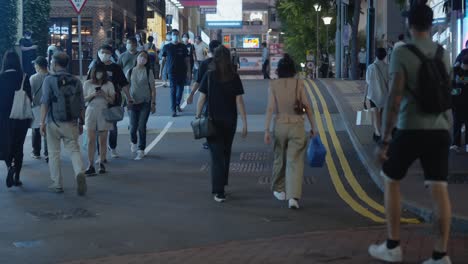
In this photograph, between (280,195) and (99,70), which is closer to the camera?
(280,195)

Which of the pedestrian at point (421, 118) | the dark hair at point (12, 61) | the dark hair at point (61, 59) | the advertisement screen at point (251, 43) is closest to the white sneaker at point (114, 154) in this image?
the dark hair at point (12, 61)

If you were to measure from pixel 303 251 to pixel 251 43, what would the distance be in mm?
133216

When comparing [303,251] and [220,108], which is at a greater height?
[220,108]

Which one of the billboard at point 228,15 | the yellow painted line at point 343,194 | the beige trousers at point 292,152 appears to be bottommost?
the yellow painted line at point 343,194

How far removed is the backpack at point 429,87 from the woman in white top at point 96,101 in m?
Result: 8.07

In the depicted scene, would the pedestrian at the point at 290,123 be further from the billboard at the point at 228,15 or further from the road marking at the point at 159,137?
the billboard at the point at 228,15

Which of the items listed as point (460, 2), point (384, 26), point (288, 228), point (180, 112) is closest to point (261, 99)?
point (180, 112)

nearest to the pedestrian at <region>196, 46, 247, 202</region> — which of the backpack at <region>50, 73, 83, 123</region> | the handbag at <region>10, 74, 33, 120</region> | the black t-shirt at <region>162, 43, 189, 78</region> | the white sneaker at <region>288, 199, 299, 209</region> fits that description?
the white sneaker at <region>288, 199, 299, 209</region>

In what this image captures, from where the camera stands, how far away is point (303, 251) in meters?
7.96

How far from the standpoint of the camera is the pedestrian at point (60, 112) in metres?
12.3

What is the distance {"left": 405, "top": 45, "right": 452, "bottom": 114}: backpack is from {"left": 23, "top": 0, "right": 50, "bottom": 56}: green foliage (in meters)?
32.1

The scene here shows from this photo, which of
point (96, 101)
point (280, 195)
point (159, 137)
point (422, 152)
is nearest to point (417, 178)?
point (280, 195)

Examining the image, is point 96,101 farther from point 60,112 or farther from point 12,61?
point 60,112

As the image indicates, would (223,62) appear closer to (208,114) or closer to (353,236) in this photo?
(208,114)
